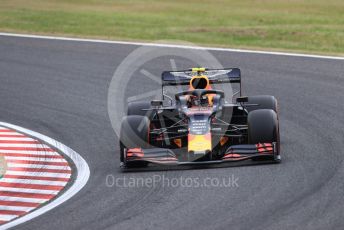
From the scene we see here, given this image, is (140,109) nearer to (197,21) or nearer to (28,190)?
(28,190)

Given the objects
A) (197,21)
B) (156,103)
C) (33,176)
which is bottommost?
(33,176)

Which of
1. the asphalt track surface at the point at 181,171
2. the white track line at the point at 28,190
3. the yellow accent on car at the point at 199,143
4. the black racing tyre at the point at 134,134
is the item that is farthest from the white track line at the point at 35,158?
the yellow accent on car at the point at 199,143

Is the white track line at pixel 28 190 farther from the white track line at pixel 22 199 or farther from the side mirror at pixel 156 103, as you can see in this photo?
the side mirror at pixel 156 103

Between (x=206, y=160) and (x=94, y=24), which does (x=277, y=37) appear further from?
(x=206, y=160)

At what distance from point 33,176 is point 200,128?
2.83 meters

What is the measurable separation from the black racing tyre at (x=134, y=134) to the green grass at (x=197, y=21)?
12005mm

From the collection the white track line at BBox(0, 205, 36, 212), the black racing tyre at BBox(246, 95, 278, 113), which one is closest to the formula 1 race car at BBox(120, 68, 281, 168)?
the black racing tyre at BBox(246, 95, 278, 113)

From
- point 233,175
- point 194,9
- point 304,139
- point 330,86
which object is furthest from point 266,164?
point 194,9

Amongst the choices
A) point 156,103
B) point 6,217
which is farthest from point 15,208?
point 156,103

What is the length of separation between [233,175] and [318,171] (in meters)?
1.31

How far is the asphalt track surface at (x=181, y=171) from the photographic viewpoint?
1152 centimetres

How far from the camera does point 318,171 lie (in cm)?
1363

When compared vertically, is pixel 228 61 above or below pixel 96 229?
above

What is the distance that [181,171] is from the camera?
14.1 m
